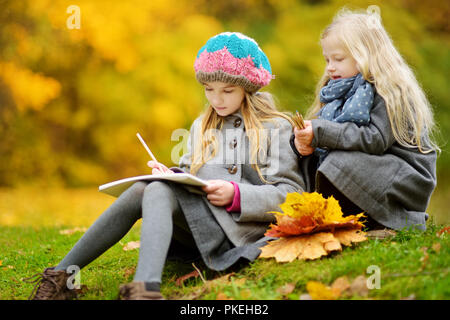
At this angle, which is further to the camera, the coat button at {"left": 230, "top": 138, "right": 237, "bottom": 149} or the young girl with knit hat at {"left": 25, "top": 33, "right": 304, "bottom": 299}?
the coat button at {"left": 230, "top": 138, "right": 237, "bottom": 149}

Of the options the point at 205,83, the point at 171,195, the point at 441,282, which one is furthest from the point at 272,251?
the point at 205,83

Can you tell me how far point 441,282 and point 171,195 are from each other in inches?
46.6

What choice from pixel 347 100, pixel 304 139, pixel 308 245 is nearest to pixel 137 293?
pixel 308 245

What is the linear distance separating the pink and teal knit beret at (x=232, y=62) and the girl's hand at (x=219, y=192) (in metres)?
0.57

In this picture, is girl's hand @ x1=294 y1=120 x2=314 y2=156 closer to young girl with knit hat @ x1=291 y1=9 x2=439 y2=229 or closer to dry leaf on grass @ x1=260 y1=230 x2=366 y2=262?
young girl with knit hat @ x1=291 y1=9 x2=439 y2=229

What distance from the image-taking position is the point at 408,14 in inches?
279

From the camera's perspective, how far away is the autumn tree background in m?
6.87

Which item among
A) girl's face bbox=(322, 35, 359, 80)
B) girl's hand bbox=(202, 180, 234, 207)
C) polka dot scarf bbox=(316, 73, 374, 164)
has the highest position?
girl's face bbox=(322, 35, 359, 80)

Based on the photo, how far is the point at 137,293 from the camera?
1949mm

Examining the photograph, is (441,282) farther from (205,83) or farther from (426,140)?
(205,83)

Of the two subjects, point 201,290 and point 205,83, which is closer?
point 201,290

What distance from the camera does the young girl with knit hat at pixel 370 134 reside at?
2.45 meters

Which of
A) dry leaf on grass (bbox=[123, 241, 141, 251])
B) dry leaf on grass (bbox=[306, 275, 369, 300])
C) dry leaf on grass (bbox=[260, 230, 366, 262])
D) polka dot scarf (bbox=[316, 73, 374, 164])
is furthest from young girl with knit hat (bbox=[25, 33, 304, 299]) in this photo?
dry leaf on grass (bbox=[123, 241, 141, 251])

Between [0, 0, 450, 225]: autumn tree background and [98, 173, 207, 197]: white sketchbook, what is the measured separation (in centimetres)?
443
